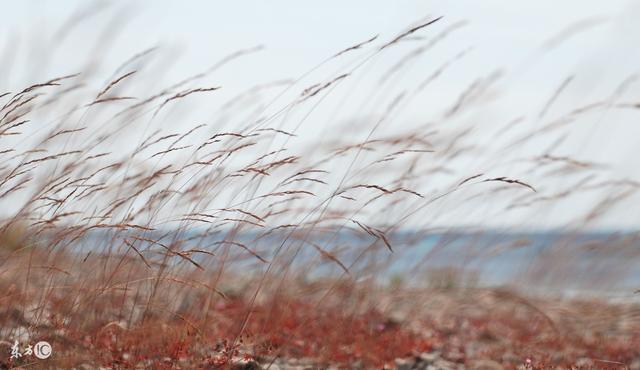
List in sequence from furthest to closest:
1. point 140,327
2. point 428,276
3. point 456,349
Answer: point 428,276, point 456,349, point 140,327

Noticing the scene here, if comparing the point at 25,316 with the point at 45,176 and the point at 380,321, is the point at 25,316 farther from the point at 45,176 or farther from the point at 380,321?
the point at 380,321

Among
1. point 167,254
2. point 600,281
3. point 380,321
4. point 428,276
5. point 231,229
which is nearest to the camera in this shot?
point 167,254

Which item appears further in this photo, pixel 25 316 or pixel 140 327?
pixel 25 316

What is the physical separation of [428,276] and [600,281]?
1.45 meters

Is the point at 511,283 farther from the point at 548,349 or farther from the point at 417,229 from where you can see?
the point at 417,229

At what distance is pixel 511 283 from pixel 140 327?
3.13 metres

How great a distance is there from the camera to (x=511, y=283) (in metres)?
5.65

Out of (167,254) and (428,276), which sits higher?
(167,254)

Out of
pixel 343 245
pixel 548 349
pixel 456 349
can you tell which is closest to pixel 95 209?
pixel 343 245

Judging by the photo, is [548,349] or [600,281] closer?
[548,349]

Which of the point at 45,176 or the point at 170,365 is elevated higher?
the point at 45,176

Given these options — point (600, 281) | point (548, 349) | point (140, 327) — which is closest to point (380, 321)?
point (548, 349)

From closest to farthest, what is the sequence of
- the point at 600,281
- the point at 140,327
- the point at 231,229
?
1. the point at 140,327
2. the point at 231,229
3. the point at 600,281

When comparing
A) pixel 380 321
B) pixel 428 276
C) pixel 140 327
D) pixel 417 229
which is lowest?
pixel 428 276
